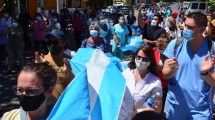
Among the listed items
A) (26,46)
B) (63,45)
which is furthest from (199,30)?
(26,46)

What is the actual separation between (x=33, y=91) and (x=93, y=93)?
3.31 feet

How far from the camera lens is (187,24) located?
3670 mm

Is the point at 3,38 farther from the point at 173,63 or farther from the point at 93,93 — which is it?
the point at 173,63

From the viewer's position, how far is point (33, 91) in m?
2.43

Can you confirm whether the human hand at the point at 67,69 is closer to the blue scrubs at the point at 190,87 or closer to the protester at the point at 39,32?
the blue scrubs at the point at 190,87

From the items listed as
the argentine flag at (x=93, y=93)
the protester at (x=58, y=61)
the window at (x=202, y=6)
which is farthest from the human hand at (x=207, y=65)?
the window at (x=202, y=6)

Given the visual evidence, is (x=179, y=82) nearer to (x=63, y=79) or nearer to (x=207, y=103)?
(x=207, y=103)

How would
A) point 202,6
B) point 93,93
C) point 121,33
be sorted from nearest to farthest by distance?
point 93,93, point 121,33, point 202,6

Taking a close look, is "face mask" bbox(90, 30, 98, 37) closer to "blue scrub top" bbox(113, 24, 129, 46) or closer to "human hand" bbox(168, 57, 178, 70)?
"blue scrub top" bbox(113, 24, 129, 46)

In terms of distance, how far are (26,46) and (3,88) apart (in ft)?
20.6

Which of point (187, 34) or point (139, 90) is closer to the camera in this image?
point (187, 34)

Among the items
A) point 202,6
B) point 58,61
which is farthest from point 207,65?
point 202,6

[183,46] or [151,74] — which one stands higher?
[183,46]

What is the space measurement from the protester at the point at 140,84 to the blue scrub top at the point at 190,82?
217mm
